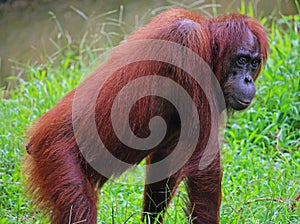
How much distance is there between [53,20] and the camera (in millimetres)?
8734

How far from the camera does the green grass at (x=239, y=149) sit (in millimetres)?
3893

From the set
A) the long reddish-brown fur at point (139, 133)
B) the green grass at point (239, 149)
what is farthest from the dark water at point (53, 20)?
the long reddish-brown fur at point (139, 133)

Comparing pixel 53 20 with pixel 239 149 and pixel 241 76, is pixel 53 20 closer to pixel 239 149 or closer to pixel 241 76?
pixel 239 149

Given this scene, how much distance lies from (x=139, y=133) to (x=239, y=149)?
1.46 meters

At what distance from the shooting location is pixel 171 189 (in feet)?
12.9

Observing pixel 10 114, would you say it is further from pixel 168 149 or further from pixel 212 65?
pixel 212 65

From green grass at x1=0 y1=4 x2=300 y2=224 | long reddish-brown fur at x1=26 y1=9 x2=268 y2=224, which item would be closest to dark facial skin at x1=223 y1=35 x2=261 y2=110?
long reddish-brown fur at x1=26 y1=9 x2=268 y2=224

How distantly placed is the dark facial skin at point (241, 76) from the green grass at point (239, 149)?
565mm

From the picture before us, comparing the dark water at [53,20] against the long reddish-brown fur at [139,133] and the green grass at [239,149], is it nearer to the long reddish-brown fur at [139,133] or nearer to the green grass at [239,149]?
the green grass at [239,149]

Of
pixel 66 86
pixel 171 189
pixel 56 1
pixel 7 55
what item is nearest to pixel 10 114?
pixel 66 86

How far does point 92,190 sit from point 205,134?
63cm

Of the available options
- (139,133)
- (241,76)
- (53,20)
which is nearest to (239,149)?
(241,76)

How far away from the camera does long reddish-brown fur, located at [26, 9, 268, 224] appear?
134 inches

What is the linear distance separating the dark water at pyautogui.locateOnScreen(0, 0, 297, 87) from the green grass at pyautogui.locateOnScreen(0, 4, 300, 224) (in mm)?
1247
